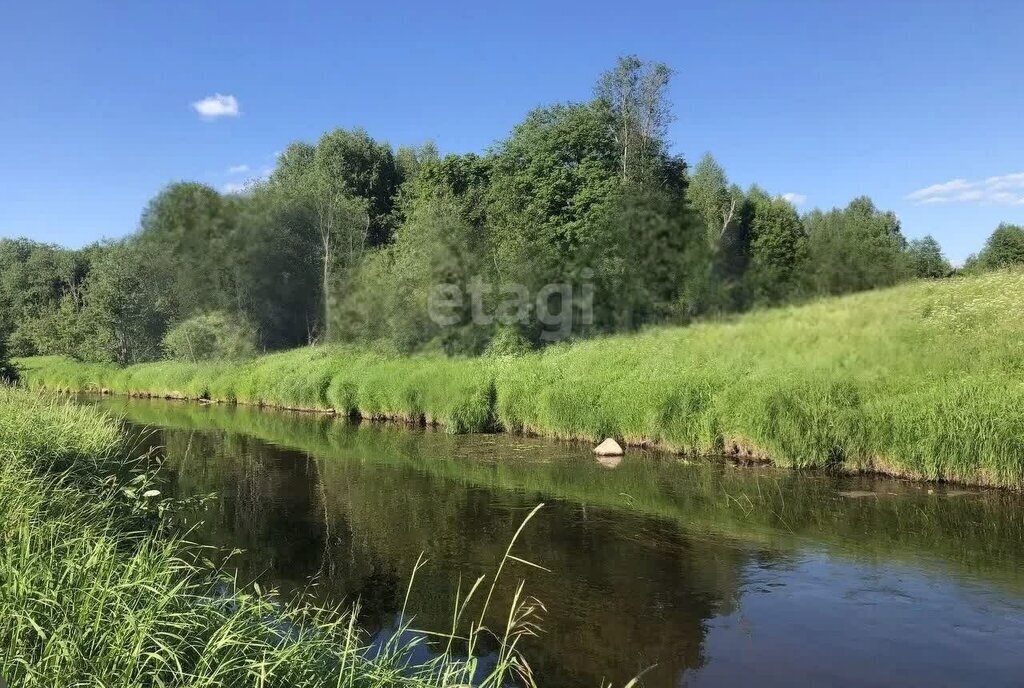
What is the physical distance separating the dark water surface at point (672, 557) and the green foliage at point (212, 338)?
12700 millimetres

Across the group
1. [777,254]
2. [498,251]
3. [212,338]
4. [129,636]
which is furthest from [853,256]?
[212,338]

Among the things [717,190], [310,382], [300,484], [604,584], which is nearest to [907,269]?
[717,190]

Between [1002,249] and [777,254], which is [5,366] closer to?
[777,254]

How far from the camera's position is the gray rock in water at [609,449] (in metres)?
15.0

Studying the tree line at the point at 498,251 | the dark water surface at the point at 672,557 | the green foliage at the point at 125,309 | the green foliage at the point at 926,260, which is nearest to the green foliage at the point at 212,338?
the tree line at the point at 498,251

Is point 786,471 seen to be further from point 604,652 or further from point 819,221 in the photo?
point 604,652

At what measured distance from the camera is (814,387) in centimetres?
1306

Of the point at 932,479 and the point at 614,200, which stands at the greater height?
the point at 614,200

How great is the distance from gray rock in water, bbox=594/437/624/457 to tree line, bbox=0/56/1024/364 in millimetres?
3763

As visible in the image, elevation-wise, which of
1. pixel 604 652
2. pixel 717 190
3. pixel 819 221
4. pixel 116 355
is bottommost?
pixel 604 652

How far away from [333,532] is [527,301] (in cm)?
1633

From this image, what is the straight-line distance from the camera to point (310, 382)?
25.2 meters

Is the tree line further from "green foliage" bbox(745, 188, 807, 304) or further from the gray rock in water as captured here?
the gray rock in water

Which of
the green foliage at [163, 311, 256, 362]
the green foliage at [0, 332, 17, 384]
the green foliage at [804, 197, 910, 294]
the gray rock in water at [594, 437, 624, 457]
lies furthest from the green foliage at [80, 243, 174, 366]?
the green foliage at [804, 197, 910, 294]
